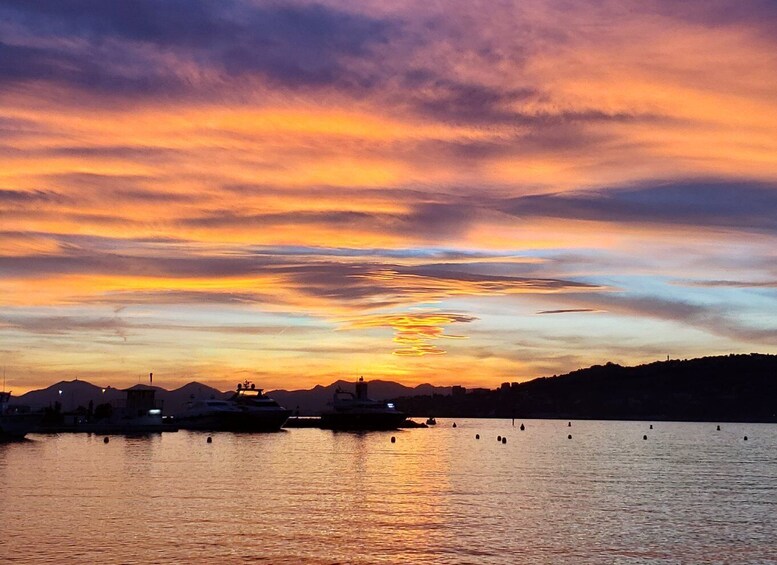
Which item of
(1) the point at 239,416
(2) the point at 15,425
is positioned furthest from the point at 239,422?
(2) the point at 15,425

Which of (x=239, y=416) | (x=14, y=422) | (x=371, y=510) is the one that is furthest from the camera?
(x=239, y=416)

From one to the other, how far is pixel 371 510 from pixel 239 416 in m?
120

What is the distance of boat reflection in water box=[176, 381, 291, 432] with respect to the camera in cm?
17962

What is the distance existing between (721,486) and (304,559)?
5518 centimetres

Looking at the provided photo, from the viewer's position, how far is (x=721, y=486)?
285 ft

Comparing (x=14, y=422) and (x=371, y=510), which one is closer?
(x=371, y=510)

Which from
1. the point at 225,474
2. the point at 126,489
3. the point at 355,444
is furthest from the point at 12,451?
the point at 355,444

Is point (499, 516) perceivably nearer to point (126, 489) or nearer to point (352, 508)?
point (352, 508)

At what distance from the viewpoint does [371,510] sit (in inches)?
2467

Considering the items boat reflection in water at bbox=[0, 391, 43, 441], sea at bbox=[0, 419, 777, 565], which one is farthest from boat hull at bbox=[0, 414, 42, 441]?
sea at bbox=[0, 419, 777, 565]

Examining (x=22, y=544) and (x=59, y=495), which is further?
(x=59, y=495)

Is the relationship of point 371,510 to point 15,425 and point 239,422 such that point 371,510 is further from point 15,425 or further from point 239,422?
point 239,422

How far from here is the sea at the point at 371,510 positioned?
47.1 meters

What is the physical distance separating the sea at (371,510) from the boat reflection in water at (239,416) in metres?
63.1
